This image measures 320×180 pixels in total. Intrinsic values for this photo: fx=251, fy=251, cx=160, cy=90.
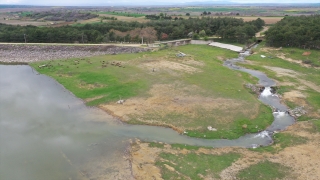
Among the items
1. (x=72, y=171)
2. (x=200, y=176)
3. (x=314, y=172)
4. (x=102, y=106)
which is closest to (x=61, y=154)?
(x=72, y=171)

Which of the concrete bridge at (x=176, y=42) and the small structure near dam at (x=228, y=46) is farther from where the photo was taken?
the concrete bridge at (x=176, y=42)

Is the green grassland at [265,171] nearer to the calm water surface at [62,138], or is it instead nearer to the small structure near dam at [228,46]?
the calm water surface at [62,138]

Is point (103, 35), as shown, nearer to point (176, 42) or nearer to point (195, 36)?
point (176, 42)

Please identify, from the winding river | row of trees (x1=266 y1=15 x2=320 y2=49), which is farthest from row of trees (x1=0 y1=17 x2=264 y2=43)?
the winding river

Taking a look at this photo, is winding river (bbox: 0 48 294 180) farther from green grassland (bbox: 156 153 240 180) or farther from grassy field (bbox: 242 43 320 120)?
grassy field (bbox: 242 43 320 120)

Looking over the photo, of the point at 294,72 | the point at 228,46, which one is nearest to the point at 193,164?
the point at 294,72

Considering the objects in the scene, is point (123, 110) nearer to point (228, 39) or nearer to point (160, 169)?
point (160, 169)

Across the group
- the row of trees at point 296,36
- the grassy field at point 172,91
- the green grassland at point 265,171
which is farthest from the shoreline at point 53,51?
the green grassland at point 265,171
